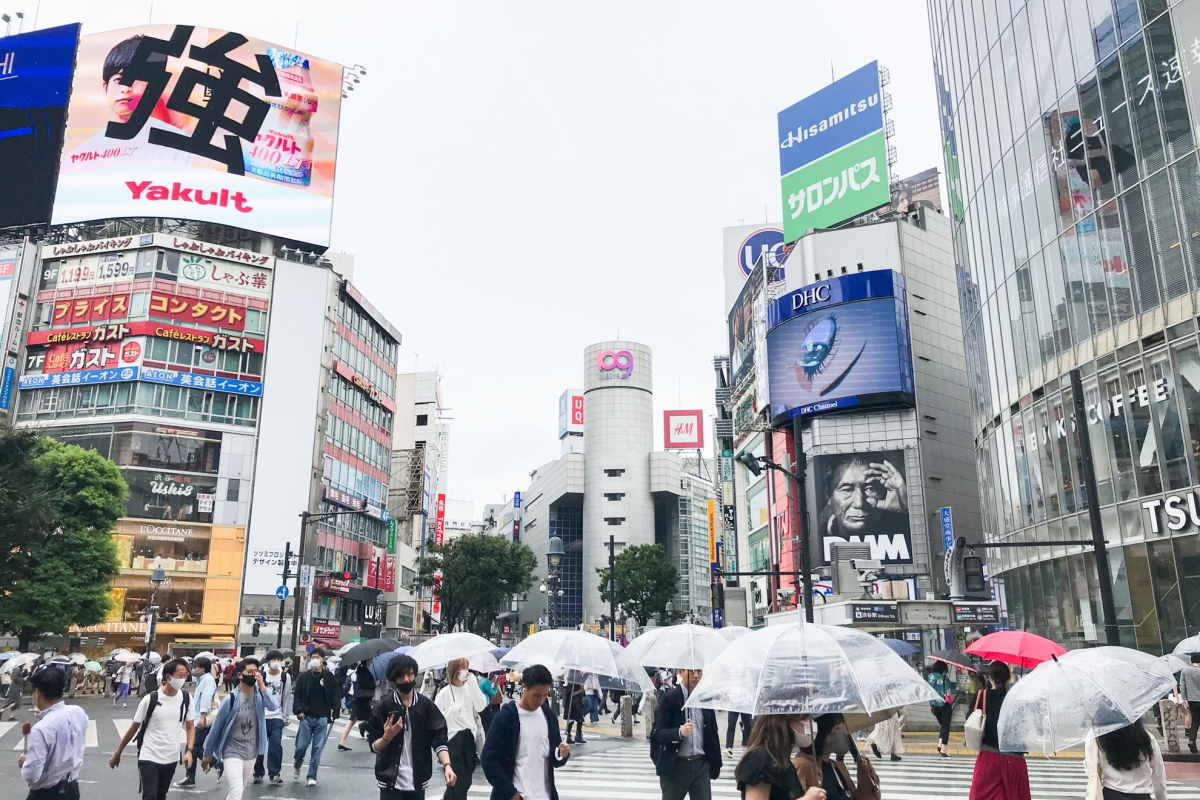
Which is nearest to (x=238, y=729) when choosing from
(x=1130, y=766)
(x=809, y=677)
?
(x=809, y=677)

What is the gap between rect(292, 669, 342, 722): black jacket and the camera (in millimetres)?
13281

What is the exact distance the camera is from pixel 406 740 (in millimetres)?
7238

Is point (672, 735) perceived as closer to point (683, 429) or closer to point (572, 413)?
point (683, 429)

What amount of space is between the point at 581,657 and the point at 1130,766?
5.08 meters

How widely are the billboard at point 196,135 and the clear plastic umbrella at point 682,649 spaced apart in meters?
55.1

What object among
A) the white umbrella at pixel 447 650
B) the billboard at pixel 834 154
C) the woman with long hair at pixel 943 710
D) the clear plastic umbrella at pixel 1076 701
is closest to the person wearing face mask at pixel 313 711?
the white umbrella at pixel 447 650

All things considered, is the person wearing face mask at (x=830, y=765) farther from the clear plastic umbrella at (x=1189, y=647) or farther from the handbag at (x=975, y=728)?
the clear plastic umbrella at (x=1189, y=647)

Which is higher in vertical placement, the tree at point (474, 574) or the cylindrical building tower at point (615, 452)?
the cylindrical building tower at point (615, 452)

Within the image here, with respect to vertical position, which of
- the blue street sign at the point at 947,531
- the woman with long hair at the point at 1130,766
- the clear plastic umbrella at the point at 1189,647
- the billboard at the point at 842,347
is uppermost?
the billboard at the point at 842,347

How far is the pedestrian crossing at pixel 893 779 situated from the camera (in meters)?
13.2

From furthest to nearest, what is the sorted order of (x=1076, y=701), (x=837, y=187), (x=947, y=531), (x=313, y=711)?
(x=837, y=187), (x=947, y=531), (x=313, y=711), (x=1076, y=701)

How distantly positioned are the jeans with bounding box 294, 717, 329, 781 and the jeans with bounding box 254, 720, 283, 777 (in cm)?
28

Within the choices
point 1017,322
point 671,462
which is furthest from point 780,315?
point 671,462

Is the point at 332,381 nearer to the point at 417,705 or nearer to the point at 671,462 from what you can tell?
the point at 417,705
